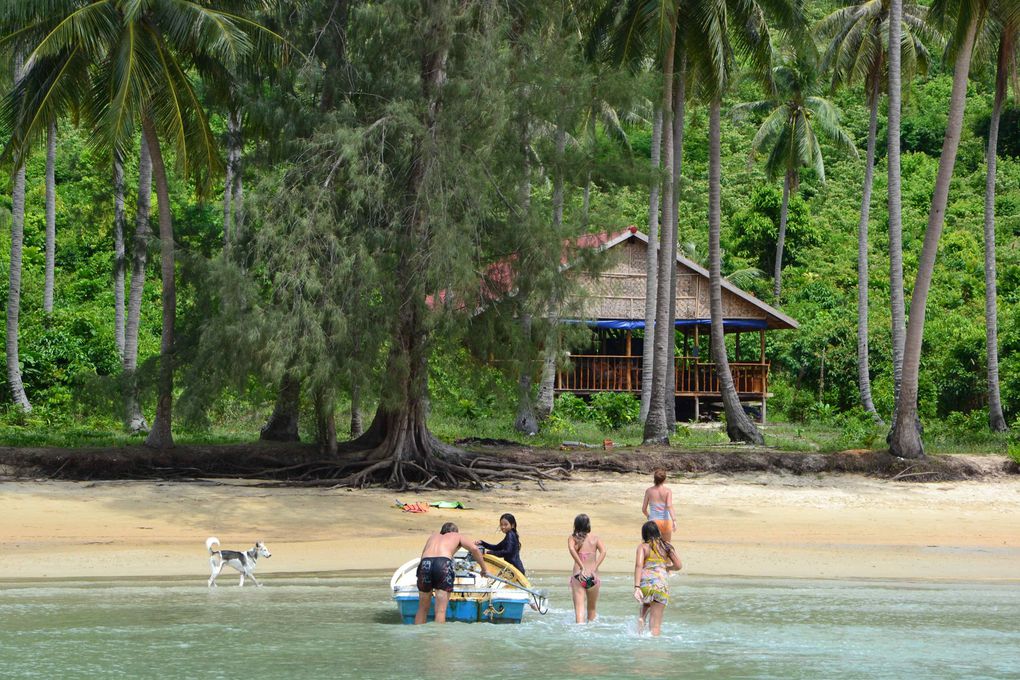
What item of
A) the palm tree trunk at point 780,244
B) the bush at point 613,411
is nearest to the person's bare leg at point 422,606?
the bush at point 613,411

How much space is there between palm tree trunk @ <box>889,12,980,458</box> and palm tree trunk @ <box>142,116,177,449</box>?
41.7ft

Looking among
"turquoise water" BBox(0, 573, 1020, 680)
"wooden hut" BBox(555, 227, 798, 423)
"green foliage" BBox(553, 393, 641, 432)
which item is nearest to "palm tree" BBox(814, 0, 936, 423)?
"wooden hut" BBox(555, 227, 798, 423)

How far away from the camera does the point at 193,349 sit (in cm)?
1975

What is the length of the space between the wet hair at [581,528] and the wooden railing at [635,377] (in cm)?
2146

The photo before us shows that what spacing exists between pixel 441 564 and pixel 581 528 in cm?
Answer: 143

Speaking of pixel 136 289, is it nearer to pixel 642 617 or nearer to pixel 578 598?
pixel 578 598

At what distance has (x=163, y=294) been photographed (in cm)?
2002

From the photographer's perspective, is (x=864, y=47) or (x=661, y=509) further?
(x=864, y=47)

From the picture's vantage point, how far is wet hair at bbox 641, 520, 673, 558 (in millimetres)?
10562

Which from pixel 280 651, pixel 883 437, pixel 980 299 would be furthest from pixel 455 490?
pixel 980 299

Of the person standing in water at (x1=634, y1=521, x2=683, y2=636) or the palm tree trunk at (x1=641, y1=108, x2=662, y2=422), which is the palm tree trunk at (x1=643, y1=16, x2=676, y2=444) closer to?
the palm tree trunk at (x1=641, y1=108, x2=662, y2=422)

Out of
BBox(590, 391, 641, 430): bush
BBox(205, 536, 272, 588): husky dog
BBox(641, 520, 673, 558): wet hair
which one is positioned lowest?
BBox(205, 536, 272, 588): husky dog

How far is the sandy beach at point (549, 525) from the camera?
15156 millimetres

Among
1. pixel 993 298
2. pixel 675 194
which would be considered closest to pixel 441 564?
pixel 675 194
